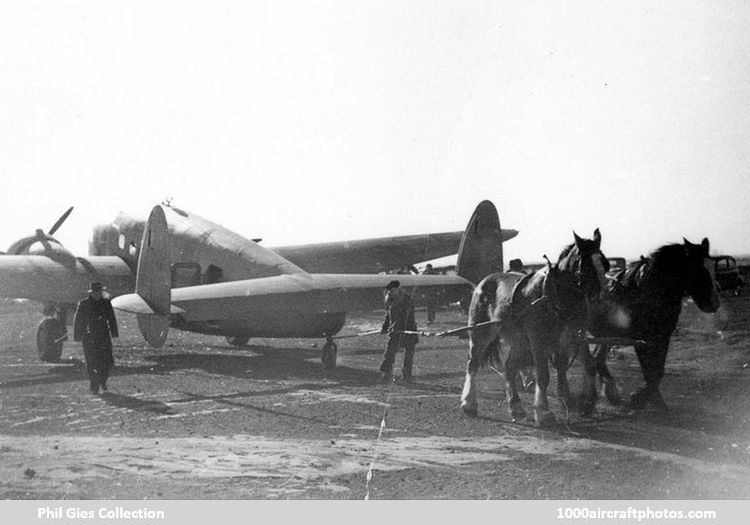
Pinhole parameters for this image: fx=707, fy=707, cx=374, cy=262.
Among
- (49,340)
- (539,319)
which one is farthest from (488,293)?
(49,340)

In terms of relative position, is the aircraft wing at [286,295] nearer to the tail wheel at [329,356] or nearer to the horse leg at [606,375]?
the tail wheel at [329,356]

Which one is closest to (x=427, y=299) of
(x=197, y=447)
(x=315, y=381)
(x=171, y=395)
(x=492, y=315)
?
(x=315, y=381)

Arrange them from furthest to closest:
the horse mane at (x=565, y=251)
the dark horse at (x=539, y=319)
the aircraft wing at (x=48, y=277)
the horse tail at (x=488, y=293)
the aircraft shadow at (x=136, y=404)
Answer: the aircraft wing at (x=48, y=277)
the aircraft shadow at (x=136, y=404)
the horse tail at (x=488, y=293)
the horse mane at (x=565, y=251)
the dark horse at (x=539, y=319)

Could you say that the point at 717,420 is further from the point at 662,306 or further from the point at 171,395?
the point at 171,395

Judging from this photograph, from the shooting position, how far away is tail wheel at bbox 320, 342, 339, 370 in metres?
13.4

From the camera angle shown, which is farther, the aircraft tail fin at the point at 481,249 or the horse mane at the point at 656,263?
the aircraft tail fin at the point at 481,249

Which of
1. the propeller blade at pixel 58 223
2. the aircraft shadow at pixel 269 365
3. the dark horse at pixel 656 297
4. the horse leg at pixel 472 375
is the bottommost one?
the aircraft shadow at pixel 269 365

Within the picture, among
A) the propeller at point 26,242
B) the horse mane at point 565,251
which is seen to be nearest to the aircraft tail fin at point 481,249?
the horse mane at point 565,251

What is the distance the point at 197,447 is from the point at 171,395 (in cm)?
357

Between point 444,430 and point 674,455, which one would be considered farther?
point 444,430

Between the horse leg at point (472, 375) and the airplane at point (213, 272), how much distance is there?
2.99 m

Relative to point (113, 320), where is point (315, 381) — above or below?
below

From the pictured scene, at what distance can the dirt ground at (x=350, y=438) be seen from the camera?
5.86m

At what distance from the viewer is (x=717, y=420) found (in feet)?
27.6
